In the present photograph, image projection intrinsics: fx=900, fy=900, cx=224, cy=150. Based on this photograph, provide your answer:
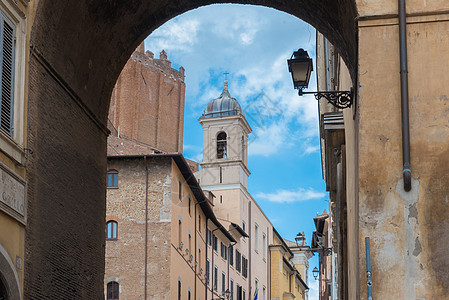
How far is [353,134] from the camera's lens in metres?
12.5

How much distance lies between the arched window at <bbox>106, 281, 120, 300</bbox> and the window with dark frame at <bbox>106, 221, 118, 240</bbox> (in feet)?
6.71

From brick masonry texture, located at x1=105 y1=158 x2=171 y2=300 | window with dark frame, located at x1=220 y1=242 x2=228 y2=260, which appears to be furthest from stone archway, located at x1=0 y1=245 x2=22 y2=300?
window with dark frame, located at x1=220 y1=242 x2=228 y2=260

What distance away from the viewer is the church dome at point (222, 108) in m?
69.0

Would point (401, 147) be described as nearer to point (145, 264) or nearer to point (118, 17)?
point (118, 17)

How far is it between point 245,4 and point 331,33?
2.04m

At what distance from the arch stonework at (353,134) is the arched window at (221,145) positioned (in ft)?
179

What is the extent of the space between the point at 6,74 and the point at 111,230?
3006cm

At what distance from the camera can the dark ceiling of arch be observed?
11.9 metres

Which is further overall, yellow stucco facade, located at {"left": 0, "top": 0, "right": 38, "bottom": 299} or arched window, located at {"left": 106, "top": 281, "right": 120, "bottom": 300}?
arched window, located at {"left": 106, "top": 281, "right": 120, "bottom": 300}

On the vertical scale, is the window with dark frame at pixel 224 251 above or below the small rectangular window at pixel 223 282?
above

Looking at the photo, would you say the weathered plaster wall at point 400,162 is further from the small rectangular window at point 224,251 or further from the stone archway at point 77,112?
the small rectangular window at point 224,251

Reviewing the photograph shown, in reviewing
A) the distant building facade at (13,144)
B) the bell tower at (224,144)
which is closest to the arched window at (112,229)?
the bell tower at (224,144)

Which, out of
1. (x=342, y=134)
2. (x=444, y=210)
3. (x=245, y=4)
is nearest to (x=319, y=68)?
(x=342, y=134)

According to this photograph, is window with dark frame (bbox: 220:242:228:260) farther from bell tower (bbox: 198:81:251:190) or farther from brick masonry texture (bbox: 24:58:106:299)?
brick masonry texture (bbox: 24:58:106:299)
